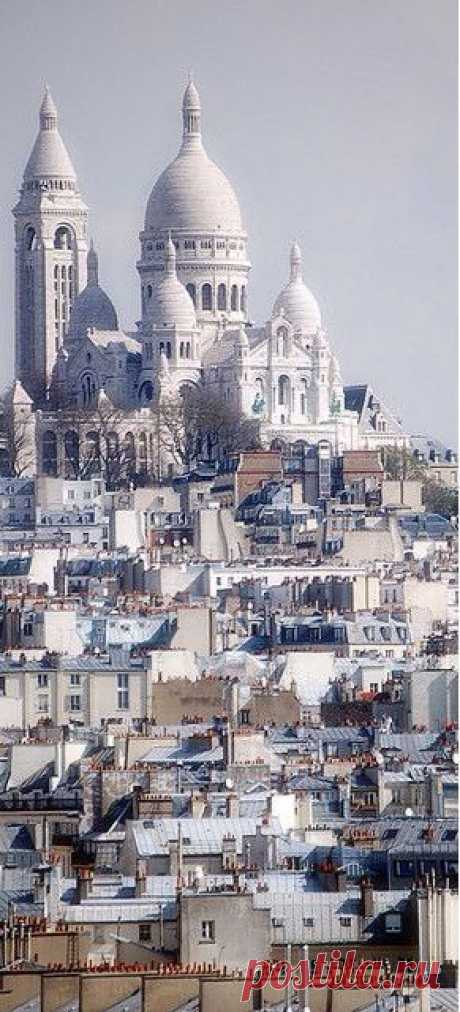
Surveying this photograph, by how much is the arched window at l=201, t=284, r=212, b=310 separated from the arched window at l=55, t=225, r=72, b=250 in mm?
3253

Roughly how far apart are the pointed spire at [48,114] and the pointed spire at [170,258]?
39.9m

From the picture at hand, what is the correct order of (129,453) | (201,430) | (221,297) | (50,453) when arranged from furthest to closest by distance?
(221,297)
(201,430)
(50,453)
(129,453)

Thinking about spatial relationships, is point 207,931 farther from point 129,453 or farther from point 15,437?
point 129,453

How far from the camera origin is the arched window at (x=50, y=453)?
4700 centimetres

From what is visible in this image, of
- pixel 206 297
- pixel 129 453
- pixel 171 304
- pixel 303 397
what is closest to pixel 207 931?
pixel 129 453

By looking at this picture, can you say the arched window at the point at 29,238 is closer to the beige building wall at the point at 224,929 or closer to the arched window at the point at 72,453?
the arched window at the point at 72,453

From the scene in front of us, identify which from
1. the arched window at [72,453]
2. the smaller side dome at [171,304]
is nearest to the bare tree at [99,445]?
the arched window at [72,453]

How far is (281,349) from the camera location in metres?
56.0

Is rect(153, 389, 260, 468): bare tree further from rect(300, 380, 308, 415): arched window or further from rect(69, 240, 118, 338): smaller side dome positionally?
rect(300, 380, 308, 415): arched window

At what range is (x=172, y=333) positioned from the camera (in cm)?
5603

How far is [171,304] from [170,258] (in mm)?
941

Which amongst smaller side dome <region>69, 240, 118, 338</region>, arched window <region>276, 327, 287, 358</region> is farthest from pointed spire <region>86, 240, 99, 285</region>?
arched window <region>276, 327, 287, 358</region>

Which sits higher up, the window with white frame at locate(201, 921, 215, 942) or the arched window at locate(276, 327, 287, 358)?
the arched window at locate(276, 327, 287, 358)

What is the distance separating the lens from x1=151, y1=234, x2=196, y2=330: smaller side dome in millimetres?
56219
